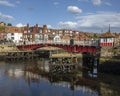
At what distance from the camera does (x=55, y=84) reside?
188ft

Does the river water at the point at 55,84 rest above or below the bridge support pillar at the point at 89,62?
below

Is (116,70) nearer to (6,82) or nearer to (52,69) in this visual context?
(52,69)

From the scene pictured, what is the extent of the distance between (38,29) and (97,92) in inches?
5307

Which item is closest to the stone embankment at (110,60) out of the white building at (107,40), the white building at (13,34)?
the white building at (107,40)

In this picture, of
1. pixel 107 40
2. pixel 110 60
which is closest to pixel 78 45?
pixel 107 40

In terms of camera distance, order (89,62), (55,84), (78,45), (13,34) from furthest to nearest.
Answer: (13,34) < (89,62) < (78,45) < (55,84)

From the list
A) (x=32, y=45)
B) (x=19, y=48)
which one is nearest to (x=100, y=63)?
(x=32, y=45)

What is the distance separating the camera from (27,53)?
351 ft

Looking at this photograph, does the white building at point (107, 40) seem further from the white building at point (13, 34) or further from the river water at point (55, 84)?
the white building at point (13, 34)

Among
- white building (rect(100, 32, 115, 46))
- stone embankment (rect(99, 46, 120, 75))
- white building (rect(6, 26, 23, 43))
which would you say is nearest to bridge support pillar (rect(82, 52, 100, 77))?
stone embankment (rect(99, 46, 120, 75))

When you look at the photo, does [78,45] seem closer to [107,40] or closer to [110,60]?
[107,40]

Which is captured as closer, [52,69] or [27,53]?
[52,69]

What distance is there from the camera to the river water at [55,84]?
49.7m

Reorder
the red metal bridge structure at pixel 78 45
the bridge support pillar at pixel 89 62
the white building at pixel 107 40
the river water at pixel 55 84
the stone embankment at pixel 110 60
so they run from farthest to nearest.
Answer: the white building at pixel 107 40 → the red metal bridge structure at pixel 78 45 → the bridge support pillar at pixel 89 62 → the stone embankment at pixel 110 60 → the river water at pixel 55 84
